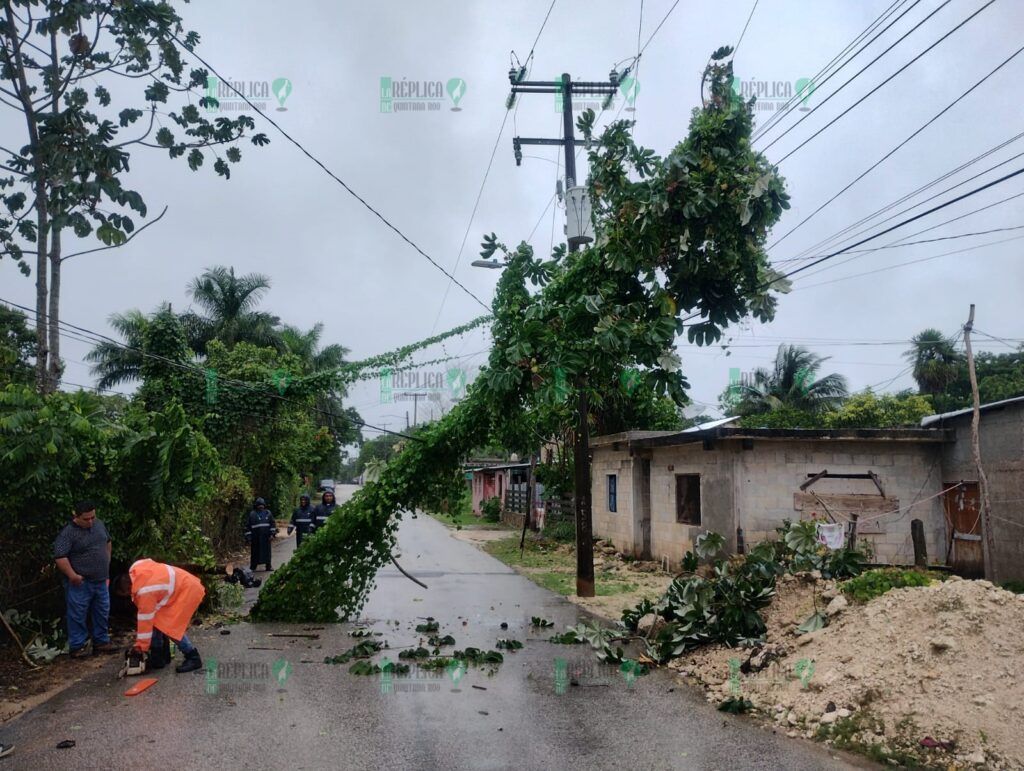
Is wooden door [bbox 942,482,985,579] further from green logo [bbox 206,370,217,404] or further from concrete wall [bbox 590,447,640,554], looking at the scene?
green logo [bbox 206,370,217,404]

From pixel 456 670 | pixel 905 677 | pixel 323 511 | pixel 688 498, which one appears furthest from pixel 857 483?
pixel 323 511

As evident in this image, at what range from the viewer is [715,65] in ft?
30.1

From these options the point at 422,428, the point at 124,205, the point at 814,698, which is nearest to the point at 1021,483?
the point at 814,698

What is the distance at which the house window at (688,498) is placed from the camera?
1670 centimetres

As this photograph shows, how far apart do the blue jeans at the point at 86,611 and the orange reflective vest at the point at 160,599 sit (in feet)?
3.56

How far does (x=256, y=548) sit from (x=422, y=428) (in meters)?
6.85

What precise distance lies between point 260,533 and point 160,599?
860 cm

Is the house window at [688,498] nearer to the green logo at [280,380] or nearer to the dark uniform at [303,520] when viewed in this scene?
the dark uniform at [303,520]

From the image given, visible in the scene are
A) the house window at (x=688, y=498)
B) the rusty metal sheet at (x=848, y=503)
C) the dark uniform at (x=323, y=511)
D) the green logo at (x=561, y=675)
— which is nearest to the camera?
the green logo at (x=561, y=675)

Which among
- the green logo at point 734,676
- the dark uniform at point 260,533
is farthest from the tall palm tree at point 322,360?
the green logo at point 734,676

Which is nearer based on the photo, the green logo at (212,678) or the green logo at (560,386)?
the green logo at (212,678)

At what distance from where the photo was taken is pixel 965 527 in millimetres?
14359

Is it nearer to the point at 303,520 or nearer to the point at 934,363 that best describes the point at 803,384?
the point at 934,363

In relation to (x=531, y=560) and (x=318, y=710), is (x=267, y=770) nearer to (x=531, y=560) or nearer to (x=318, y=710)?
(x=318, y=710)
